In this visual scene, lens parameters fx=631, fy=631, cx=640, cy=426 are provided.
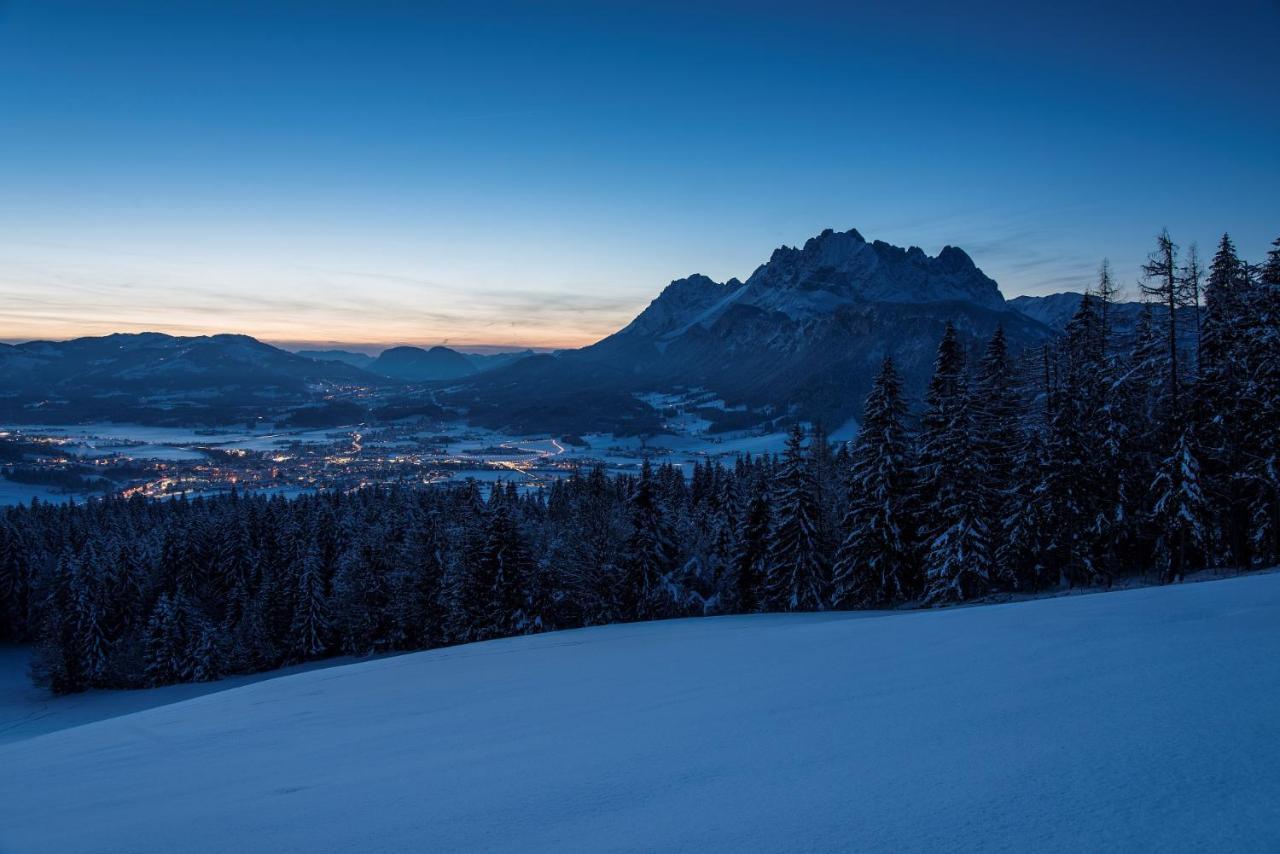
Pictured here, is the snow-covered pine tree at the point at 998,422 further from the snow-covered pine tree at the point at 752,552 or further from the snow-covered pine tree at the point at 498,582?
the snow-covered pine tree at the point at 498,582

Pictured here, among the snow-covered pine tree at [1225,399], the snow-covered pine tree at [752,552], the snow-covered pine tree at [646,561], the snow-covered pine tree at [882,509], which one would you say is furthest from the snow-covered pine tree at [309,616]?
the snow-covered pine tree at [1225,399]

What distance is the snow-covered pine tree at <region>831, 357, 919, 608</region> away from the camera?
2808 centimetres

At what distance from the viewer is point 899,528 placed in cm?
2842

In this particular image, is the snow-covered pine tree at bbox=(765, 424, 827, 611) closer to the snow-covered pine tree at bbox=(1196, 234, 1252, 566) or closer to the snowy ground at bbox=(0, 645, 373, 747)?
the snow-covered pine tree at bbox=(1196, 234, 1252, 566)

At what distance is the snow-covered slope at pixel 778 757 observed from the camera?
13.9ft

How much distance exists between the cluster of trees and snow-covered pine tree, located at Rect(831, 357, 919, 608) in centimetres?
10

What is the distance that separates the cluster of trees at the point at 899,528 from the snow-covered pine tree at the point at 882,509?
103 mm

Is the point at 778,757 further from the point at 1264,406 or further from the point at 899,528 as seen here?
the point at 1264,406

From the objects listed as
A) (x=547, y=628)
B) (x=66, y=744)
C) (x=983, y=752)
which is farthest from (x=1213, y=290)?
(x=66, y=744)

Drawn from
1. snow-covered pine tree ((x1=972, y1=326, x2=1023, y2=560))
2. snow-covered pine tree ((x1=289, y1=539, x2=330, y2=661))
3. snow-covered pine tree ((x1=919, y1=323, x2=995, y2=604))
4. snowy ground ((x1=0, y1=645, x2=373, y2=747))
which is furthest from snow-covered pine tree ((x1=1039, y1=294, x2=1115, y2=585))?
snow-covered pine tree ((x1=289, y1=539, x2=330, y2=661))

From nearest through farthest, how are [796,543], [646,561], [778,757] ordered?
[778,757] → [796,543] → [646,561]

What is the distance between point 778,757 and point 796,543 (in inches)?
1026

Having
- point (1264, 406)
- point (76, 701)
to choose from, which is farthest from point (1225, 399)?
point (76, 701)

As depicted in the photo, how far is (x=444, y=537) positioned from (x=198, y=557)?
93.6 ft
